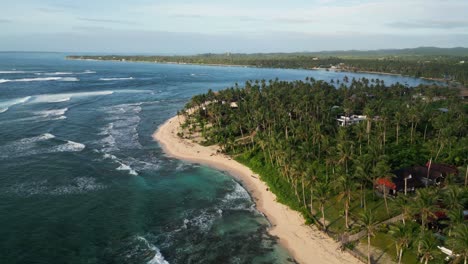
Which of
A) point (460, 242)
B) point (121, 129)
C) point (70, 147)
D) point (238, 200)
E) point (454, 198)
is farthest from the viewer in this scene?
point (121, 129)


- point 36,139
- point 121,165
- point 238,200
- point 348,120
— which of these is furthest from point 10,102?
point 348,120

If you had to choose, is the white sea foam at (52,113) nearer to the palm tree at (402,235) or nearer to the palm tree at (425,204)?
the palm tree at (402,235)

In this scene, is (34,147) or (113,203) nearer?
(113,203)

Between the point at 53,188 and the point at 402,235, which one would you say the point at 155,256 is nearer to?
the point at 402,235

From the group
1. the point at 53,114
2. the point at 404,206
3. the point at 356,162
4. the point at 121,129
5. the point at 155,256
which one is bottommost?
the point at 155,256

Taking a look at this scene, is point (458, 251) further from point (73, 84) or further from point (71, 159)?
point (73, 84)

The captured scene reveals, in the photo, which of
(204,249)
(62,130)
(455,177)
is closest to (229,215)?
(204,249)
